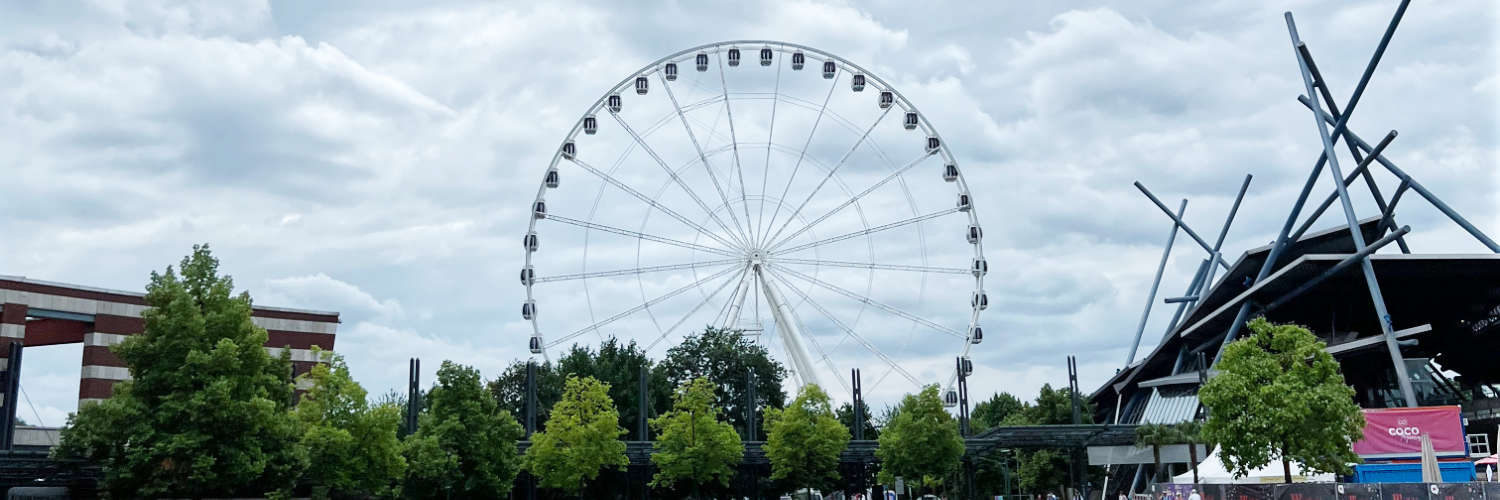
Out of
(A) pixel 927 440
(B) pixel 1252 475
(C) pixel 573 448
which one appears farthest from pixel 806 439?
(B) pixel 1252 475

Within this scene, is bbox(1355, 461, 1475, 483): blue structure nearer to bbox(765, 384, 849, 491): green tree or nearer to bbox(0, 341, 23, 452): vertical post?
bbox(765, 384, 849, 491): green tree

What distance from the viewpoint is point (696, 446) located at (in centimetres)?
6122

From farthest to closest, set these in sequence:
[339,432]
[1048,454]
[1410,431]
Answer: [1048,454] < [1410,431] < [339,432]

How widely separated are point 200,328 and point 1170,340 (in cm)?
6729

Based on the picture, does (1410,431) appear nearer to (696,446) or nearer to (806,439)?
(806,439)

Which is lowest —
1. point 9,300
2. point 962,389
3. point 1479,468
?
point 1479,468

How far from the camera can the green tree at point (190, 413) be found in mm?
37438

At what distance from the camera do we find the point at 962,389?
6241 centimetres

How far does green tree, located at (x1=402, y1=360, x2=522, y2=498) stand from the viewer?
168 ft

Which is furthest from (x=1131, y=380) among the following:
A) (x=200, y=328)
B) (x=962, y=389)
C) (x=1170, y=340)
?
(x=200, y=328)

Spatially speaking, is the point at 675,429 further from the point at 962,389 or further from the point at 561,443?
the point at 962,389

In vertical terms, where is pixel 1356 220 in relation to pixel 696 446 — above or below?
above

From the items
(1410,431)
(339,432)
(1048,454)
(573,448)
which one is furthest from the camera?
(1048,454)

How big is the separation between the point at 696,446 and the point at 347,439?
20306mm
